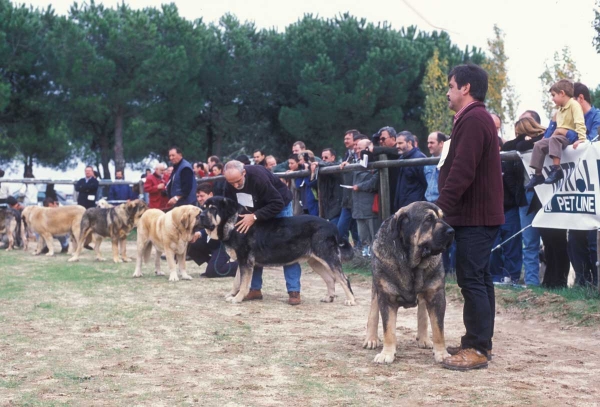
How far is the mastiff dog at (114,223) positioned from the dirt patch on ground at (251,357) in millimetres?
5322

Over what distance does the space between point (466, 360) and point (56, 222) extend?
1353cm

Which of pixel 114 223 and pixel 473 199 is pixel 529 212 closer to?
pixel 473 199

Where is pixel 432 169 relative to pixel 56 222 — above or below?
above

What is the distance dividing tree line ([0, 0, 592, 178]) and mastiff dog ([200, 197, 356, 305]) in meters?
23.9

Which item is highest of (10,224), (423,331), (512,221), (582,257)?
(512,221)

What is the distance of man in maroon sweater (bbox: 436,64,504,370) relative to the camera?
562cm

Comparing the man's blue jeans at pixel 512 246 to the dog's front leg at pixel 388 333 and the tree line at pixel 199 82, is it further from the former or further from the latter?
the tree line at pixel 199 82

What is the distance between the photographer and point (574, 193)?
793cm

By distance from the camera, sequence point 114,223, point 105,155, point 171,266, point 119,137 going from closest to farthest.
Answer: point 171,266
point 114,223
point 119,137
point 105,155

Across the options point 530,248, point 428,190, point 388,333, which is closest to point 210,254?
point 428,190

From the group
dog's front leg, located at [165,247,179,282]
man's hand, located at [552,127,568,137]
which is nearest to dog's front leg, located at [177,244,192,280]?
dog's front leg, located at [165,247,179,282]

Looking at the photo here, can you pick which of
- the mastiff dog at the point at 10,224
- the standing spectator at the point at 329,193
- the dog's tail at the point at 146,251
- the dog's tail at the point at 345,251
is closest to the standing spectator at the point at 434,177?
the dog's tail at the point at 345,251

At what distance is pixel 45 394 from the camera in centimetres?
494

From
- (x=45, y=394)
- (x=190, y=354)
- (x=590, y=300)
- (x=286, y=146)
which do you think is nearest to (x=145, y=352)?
(x=190, y=354)
